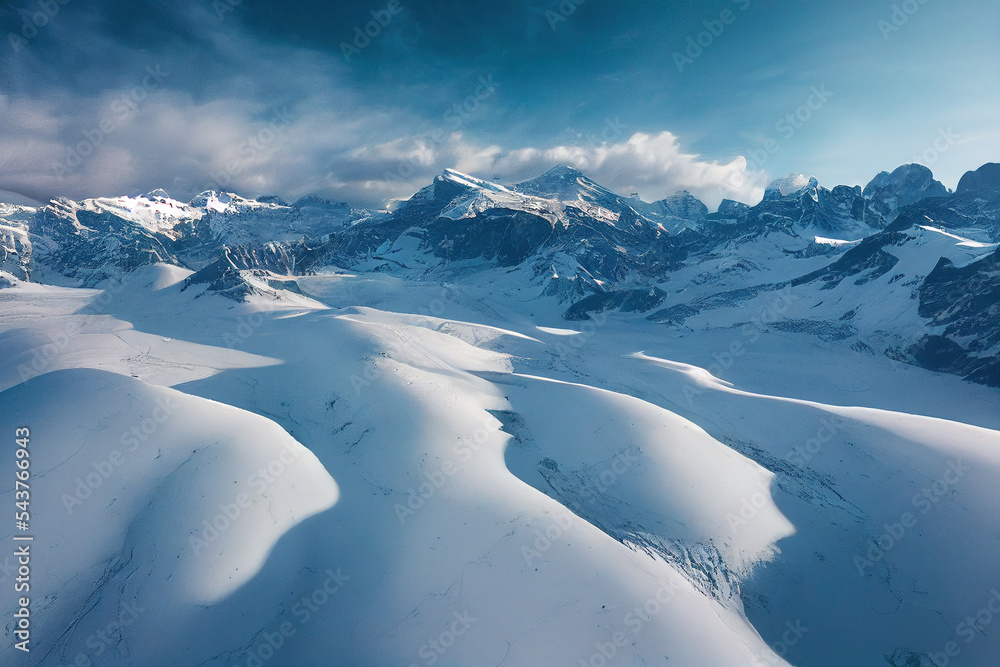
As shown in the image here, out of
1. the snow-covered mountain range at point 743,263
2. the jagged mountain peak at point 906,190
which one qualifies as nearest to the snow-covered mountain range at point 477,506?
the snow-covered mountain range at point 743,263

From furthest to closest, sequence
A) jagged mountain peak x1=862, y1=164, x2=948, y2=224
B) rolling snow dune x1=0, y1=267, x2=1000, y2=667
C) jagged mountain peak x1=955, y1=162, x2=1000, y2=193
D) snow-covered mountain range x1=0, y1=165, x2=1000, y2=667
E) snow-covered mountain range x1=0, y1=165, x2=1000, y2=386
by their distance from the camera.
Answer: jagged mountain peak x1=862, y1=164, x2=948, y2=224, jagged mountain peak x1=955, y1=162, x2=1000, y2=193, snow-covered mountain range x1=0, y1=165, x2=1000, y2=386, snow-covered mountain range x1=0, y1=165, x2=1000, y2=667, rolling snow dune x1=0, y1=267, x2=1000, y2=667

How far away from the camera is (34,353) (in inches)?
1864

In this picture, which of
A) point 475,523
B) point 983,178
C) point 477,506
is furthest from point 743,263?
point 475,523

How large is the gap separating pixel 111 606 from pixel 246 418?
13.2 meters

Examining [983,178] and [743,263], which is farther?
[983,178]

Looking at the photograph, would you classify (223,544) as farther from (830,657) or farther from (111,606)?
(830,657)

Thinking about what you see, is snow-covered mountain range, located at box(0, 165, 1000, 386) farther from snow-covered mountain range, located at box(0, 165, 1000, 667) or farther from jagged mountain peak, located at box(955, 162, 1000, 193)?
snow-covered mountain range, located at box(0, 165, 1000, 667)

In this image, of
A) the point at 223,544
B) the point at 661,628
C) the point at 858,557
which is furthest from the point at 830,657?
the point at 223,544

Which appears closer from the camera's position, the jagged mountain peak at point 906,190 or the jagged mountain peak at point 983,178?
the jagged mountain peak at point 983,178

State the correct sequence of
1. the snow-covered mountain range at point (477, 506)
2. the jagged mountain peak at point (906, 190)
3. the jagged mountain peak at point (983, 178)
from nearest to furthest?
the snow-covered mountain range at point (477, 506) < the jagged mountain peak at point (983, 178) < the jagged mountain peak at point (906, 190)

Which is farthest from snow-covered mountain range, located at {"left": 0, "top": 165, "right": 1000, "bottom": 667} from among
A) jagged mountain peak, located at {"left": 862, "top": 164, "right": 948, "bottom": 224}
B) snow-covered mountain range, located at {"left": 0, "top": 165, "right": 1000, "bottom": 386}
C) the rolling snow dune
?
jagged mountain peak, located at {"left": 862, "top": 164, "right": 948, "bottom": 224}

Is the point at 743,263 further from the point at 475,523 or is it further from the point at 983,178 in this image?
the point at 475,523

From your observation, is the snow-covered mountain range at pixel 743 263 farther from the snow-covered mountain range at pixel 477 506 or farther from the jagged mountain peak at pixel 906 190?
the snow-covered mountain range at pixel 477 506

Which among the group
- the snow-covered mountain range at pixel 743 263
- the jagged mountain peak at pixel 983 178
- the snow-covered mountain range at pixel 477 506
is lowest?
the snow-covered mountain range at pixel 477 506
